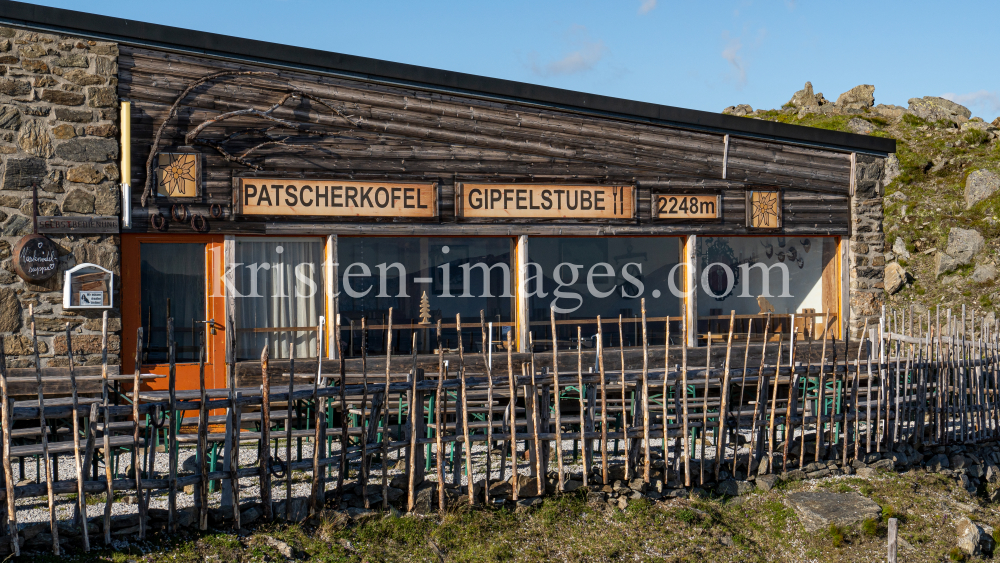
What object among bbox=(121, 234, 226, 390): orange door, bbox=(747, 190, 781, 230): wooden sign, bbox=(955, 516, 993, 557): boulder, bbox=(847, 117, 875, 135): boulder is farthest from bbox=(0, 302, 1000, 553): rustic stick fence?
bbox=(847, 117, 875, 135): boulder

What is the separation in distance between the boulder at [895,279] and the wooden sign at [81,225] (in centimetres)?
2048

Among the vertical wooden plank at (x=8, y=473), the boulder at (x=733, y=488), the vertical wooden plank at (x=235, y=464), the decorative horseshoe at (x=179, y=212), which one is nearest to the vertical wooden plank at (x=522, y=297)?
the boulder at (x=733, y=488)

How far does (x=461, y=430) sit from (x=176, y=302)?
4.48 m

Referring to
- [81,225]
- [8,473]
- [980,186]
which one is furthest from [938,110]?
[8,473]

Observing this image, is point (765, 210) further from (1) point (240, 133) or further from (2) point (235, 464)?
(2) point (235, 464)

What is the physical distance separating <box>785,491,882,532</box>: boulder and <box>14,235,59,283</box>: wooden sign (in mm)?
7765

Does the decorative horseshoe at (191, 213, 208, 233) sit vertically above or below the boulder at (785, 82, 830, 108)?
below

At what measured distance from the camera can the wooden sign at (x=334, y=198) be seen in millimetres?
9320

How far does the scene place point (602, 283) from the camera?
41.5 feet

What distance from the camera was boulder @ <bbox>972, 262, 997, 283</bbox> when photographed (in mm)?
21875

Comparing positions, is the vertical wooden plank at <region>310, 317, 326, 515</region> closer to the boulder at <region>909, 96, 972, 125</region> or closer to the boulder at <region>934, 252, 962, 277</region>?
the boulder at <region>934, 252, 962, 277</region>

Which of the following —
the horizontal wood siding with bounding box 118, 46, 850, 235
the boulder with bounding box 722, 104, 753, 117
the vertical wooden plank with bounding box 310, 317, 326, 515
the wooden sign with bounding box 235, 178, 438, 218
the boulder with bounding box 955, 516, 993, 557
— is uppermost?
the boulder with bounding box 722, 104, 753, 117

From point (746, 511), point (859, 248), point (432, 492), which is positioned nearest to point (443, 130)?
point (432, 492)

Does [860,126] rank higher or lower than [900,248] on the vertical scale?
higher
